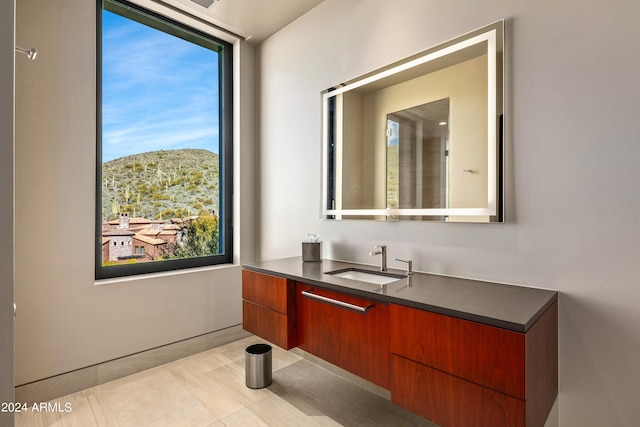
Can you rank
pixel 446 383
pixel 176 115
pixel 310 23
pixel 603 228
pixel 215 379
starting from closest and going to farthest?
→ pixel 446 383
pixel 603 228
pixel 215 379
pixel 310 23
pixel 176 115

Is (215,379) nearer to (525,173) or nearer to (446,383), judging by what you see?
(446,383)

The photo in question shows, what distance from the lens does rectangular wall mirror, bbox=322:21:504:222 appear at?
1.62 metres

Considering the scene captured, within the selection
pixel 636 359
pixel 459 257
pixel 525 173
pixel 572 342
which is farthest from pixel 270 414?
pixel 525 173

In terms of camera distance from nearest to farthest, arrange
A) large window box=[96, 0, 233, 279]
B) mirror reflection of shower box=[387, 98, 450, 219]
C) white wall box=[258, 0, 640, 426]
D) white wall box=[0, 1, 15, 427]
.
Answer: white wall box=[0, 1, 15, 427] → white wall box=[258, 0, 640, 426] → mirror reflection of shower box=[387, 98, 450, 219] → large window box=[96, 0, 233, 279]

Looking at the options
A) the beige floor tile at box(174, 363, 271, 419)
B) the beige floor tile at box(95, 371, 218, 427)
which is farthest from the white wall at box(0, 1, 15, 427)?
the beige floor tile at box(174, 363, 271, 419)

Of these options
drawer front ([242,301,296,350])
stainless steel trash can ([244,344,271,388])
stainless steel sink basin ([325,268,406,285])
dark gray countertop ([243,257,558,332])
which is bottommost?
stainless steel trash can ([244,344,271,388])

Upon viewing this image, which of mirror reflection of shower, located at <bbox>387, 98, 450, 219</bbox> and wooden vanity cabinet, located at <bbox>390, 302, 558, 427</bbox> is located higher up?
mirror reflection of shower, located at <bbox>387, 98, 450, 219</bbox>

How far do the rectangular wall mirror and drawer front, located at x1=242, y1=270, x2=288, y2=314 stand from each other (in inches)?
26.8

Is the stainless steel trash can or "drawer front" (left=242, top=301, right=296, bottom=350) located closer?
"drawer front" (left=242, top=301, right=296, bottom=350)

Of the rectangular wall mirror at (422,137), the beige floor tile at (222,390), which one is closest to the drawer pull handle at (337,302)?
the rectangular wall mirror at (422,137)

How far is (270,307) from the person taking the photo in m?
2.02

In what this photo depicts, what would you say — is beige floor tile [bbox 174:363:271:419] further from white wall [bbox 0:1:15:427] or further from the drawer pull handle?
white wall [bbox 0:1:15:427]

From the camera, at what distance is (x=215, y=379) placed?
2.26 m

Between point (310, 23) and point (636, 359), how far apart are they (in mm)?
2765
